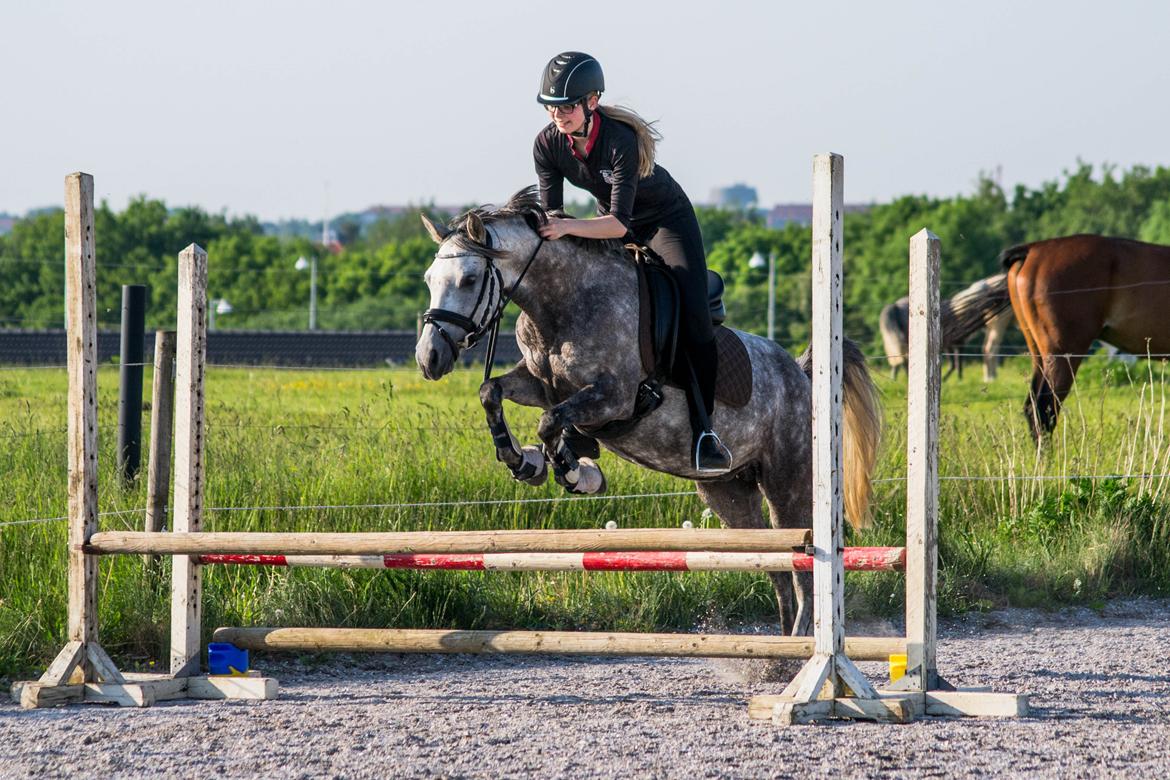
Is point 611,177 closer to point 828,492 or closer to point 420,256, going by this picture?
point 828,492

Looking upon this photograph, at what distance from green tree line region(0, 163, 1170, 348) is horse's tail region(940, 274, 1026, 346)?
47.5 feet

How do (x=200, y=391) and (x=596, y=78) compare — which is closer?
(x=596, y=78)

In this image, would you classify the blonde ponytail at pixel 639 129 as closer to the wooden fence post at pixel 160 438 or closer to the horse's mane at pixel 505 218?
the horse's mane at pixel 505 218

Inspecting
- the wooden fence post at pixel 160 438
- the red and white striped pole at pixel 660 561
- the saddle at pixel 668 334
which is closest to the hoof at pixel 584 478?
the red and white striped pole at pixel 660 561

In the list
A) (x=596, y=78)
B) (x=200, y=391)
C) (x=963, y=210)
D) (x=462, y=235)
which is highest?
(x=963, y=210)

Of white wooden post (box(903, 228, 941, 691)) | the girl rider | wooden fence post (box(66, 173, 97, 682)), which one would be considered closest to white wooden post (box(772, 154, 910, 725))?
white wooden post (box(903, 228, 941, 691))

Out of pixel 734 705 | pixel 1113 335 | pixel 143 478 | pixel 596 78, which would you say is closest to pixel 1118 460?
pixel 1113 335

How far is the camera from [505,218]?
5230 millimetres

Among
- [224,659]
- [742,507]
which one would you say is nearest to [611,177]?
[742,507]

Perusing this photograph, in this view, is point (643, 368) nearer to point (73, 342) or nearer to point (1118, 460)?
point (73, 342)

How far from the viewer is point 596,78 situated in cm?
518

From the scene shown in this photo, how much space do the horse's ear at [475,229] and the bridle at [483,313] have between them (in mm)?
27

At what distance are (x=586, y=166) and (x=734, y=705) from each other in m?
2.02

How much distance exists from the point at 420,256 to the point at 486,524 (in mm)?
32384
